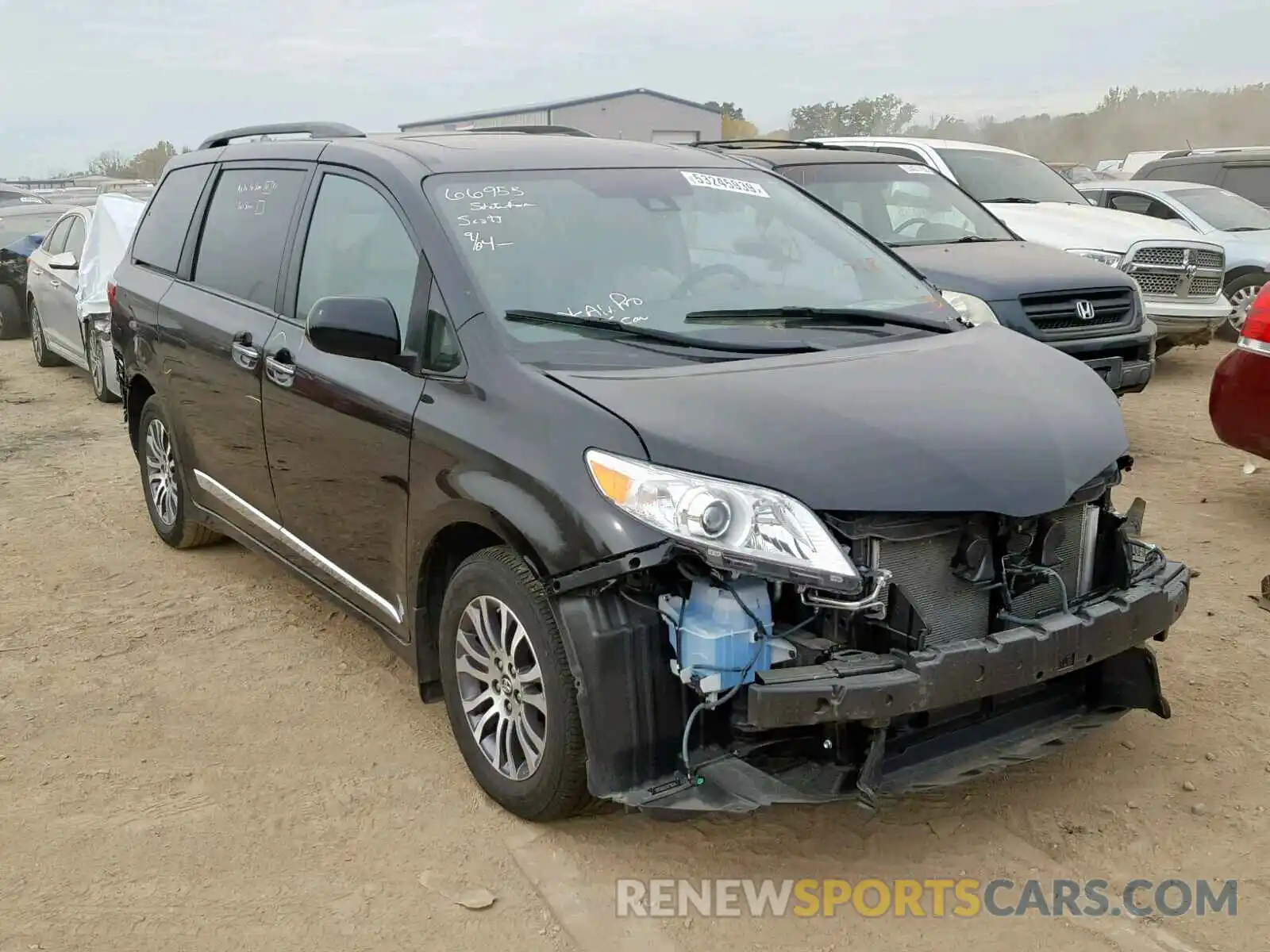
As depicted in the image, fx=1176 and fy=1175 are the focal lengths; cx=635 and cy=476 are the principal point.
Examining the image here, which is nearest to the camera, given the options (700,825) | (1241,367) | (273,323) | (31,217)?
(700,825)

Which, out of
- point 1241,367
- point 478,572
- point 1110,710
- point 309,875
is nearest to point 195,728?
point 309,875

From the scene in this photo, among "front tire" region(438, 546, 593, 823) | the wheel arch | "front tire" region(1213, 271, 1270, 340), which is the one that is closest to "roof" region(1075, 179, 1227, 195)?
"front tire" region(1213, 271, 1270, 340)

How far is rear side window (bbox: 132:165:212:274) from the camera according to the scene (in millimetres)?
5340

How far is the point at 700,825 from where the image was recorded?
11.1 feet

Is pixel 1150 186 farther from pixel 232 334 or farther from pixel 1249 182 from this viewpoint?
pixel 232 334

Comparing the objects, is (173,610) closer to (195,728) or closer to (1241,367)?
(195,728)

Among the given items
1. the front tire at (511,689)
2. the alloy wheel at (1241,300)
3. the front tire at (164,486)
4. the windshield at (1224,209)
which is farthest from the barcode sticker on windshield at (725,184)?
the windshield at (1224,209)

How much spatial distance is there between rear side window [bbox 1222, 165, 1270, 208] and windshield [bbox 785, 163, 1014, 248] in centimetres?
820

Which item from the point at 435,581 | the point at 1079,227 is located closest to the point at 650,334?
the point at 435,581

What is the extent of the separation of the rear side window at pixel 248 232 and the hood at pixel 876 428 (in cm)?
180

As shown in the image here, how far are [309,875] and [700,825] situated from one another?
42.9 inches

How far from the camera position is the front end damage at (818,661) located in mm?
2770

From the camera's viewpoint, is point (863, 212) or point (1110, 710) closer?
point (1110, 710)

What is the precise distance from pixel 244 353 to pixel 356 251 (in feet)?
2.44
